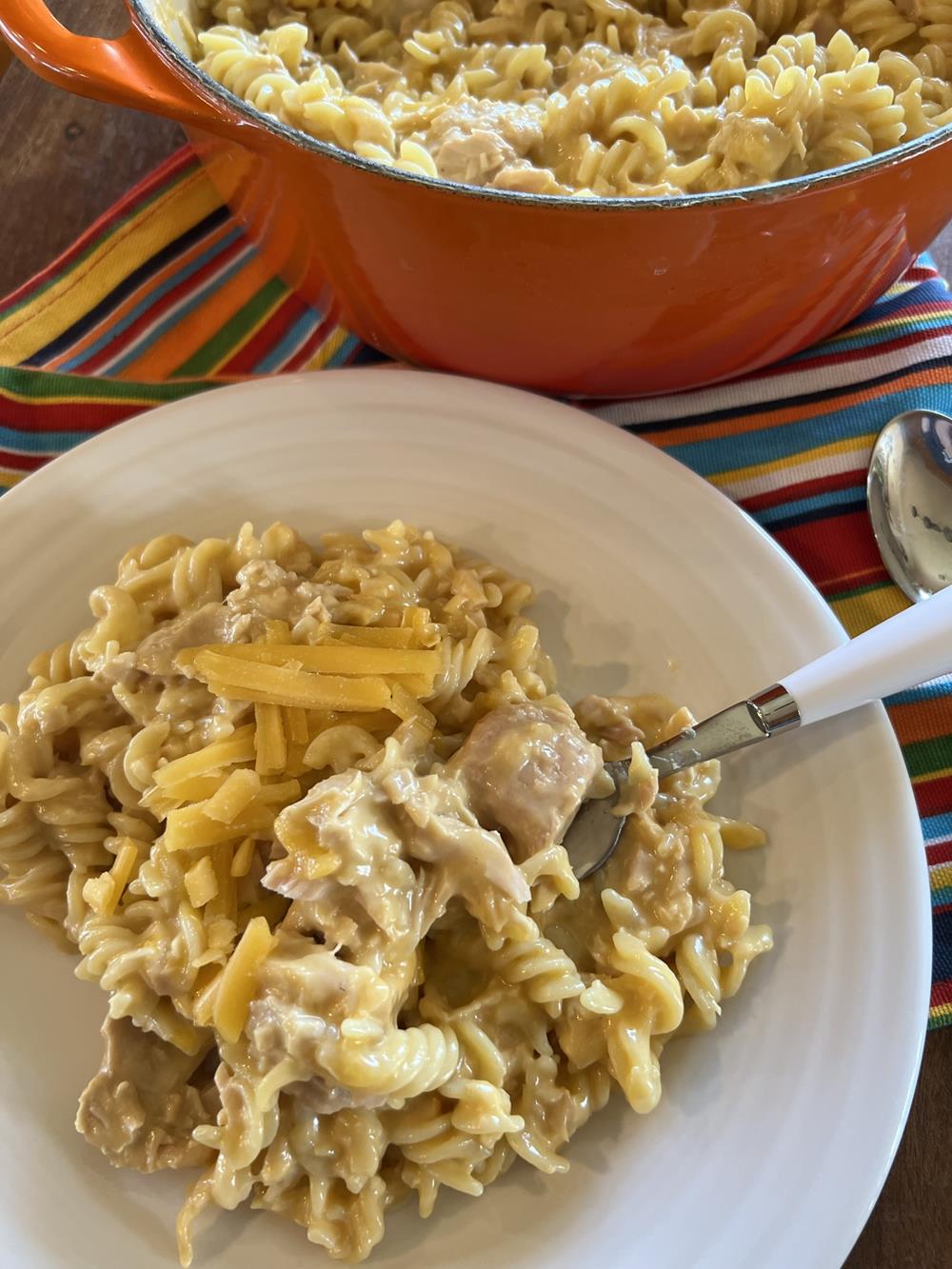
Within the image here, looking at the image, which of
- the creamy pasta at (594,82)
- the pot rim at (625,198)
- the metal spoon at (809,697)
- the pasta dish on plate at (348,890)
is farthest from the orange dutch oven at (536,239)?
the metal spoon at (809,697)

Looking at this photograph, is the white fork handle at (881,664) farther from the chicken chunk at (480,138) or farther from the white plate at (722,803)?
the chicken chunk at (480,138)

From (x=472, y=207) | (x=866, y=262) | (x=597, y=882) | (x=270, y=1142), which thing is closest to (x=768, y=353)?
(x=866, y=262)

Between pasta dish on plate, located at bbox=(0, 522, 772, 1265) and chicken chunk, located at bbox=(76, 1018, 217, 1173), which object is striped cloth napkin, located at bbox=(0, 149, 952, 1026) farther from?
chicken chunk, located at bbox=(76, 1018, 217, 1173)

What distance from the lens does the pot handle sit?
5.24ft

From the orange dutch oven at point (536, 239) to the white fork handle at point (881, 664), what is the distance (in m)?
0.63

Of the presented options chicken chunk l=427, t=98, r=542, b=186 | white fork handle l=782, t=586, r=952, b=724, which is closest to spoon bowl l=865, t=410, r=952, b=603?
white fork handle l=782, t=586, r=952, b=724

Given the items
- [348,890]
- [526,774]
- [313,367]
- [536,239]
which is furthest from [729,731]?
[313,367]

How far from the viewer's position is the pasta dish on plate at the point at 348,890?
1.41 meters

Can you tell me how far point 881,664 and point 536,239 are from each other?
86 cm

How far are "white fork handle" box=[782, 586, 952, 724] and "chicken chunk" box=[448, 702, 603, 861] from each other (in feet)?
1.20

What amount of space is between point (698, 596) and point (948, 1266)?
1.13 meters

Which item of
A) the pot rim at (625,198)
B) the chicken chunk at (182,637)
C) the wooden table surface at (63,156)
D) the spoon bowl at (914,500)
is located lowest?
the spoon bowl at (914,500)

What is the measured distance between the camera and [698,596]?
73.6 inches

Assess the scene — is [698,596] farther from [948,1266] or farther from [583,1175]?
[948,1266]
